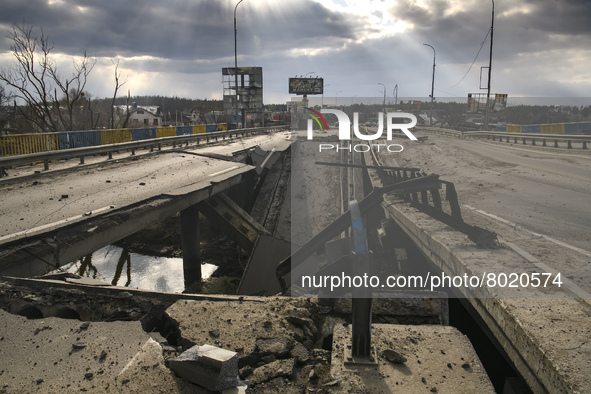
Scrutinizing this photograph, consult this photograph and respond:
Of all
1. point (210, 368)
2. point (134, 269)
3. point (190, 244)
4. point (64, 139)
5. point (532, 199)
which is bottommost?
point (134, 269)

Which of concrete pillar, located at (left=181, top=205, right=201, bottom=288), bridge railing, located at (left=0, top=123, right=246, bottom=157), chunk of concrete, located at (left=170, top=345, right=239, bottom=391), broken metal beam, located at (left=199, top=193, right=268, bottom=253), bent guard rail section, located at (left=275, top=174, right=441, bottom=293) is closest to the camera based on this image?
chunk of concrete, located at (left=170, top=345, right=239, bottom=391)

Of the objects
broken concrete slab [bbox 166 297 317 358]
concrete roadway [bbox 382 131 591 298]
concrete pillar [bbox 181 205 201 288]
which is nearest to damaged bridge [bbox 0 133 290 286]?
concrete pillar [bbox 181 205 201 288]

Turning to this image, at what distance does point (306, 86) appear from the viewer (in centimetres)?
8431

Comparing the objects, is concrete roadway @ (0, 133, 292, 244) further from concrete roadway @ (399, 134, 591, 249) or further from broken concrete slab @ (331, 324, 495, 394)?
concrete roadway @ (399, 134, 591, 249)

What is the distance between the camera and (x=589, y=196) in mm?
10586

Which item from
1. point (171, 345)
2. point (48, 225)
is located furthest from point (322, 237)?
point (48, 225)

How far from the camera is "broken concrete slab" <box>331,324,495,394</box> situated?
9.97 ft

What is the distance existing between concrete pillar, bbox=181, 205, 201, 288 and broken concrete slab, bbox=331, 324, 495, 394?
364 inches

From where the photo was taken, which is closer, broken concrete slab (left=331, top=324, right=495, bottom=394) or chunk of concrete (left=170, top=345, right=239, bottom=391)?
chunk of concrete (left=170, top=345, right=239, bottom=391)

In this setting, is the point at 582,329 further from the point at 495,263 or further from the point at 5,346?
the point at 5,346

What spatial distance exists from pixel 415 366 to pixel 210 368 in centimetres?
154

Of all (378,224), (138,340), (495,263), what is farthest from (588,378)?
(378,224)

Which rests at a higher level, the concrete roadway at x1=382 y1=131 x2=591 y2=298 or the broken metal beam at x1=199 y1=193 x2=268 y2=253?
the concrete roadway at x1=382 y1=131 x2=591 y2=298

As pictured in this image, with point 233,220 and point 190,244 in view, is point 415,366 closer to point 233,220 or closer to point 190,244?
point 233,220
